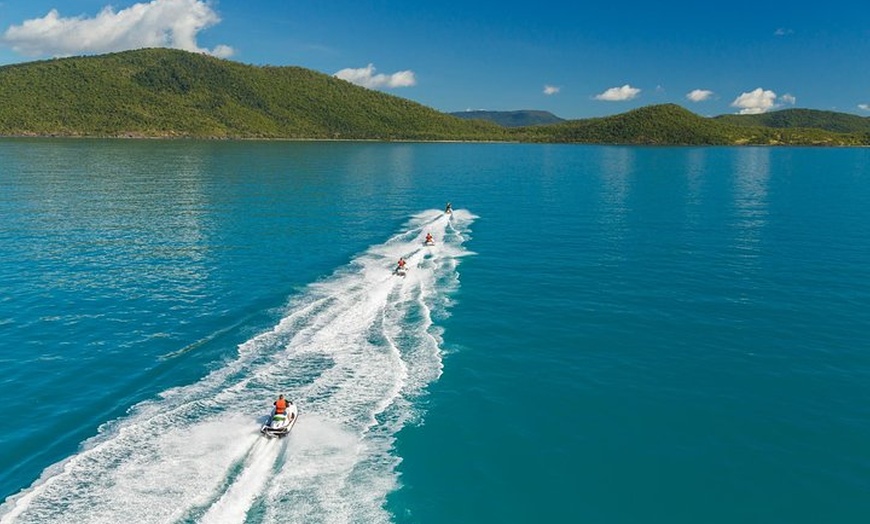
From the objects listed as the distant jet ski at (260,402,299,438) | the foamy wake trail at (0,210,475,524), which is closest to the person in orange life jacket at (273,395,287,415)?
the distant jet ski at (260,402,299,438)

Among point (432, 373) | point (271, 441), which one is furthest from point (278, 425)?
point (432, 373)

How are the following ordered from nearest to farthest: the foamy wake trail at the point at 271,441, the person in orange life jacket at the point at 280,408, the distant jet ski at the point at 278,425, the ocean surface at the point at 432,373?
the foamy wake trail at the point at 271,441 < the ocean surface at the point at 432,373 < the distant jet ski at the point at 278,425 < the person in orange life jacket at the point at 280,408

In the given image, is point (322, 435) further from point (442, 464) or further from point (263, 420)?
point (442, 464)

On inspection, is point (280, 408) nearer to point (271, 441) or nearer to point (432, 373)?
point (271, 441)

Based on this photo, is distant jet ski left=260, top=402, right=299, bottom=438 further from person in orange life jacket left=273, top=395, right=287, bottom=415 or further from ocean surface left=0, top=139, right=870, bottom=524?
ocean surface left=0, top=139, right=870, bottom=524

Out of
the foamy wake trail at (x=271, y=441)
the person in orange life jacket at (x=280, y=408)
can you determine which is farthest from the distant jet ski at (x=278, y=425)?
the foamy wake trail at (x=271, y=441)

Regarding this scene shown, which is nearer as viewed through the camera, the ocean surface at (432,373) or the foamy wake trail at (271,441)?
the foamy wake trail at (271,441)

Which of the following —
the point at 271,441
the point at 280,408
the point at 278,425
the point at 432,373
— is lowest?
the point at 271,441

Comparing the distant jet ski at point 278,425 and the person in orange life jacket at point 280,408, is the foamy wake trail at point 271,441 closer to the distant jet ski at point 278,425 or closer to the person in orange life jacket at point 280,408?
the distant jet ski at point 278,425
